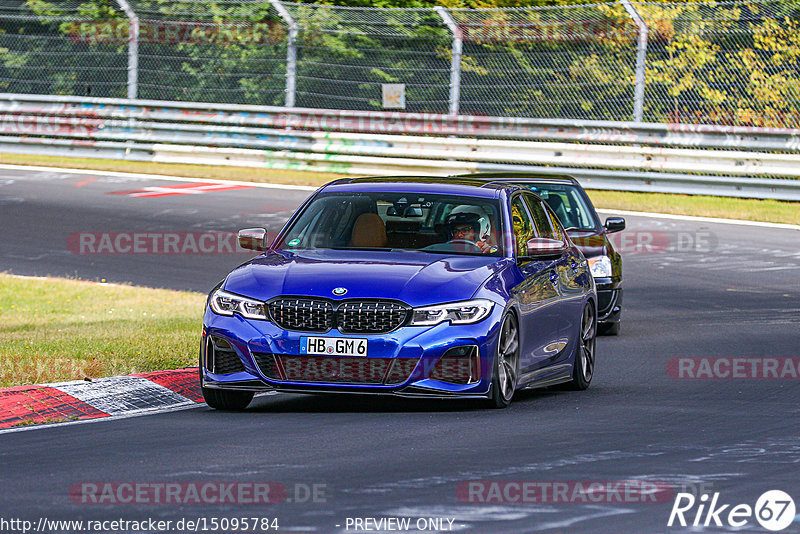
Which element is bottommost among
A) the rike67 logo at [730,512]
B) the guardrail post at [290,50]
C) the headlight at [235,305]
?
the guardrail post at [290,50]

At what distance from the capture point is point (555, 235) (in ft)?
36.4

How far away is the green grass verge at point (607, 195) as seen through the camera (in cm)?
2320

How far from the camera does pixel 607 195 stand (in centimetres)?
2502

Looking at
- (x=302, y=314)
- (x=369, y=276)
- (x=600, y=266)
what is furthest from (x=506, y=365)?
(x=600, y=266)

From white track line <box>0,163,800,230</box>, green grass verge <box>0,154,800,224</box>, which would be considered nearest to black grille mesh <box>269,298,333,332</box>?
white track line <box>0,163,800,230</box>

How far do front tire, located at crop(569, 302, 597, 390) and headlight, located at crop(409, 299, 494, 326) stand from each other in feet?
6.43

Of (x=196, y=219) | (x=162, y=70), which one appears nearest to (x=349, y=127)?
(x=162, y=70)

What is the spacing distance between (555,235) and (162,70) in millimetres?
19088

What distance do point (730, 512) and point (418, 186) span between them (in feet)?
15.3

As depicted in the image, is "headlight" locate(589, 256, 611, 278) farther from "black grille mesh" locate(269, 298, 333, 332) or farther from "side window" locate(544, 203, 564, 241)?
"black grille mesh" locate(269, 298, 333, 332)

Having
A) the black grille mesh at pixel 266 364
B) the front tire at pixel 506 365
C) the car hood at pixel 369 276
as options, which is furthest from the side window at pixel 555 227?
the black grille mesh at pixel 266 364

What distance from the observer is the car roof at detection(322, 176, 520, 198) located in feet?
33.8

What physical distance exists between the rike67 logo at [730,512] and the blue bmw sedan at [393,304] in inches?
102

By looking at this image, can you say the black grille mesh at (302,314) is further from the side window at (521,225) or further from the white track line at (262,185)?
the white track line at (262,185)
